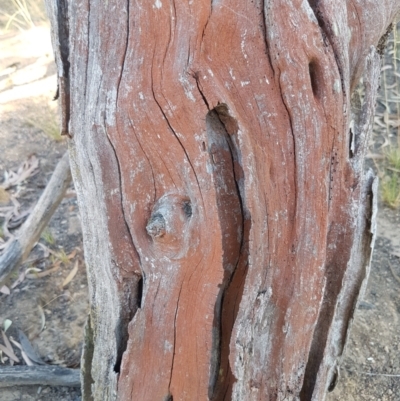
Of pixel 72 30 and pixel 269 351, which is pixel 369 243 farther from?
pixel 72 30

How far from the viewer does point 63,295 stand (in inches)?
90.2

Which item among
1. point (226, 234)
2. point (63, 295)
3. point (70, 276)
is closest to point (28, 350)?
point (63, 295)

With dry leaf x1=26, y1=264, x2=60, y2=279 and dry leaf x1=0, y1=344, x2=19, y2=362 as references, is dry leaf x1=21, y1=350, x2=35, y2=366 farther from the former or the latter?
dry leaf x1=26, y1=264, x2=60, y2=279

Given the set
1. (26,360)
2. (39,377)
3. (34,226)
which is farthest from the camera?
(34,226)

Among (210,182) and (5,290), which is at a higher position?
(210,182)

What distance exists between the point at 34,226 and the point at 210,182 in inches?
49.7

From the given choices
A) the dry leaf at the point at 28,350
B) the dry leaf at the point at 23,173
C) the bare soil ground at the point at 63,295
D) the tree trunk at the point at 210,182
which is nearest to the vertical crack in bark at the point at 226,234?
the tree trunk at the point at 210,182

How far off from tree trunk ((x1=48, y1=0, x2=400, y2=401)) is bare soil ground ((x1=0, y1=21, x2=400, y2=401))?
0.65 metres

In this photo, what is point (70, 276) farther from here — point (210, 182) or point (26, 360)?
point (210, 182)

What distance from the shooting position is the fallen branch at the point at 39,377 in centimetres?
182

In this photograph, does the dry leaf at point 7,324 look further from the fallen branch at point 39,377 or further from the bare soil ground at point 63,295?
the fallen branch at point 39,377

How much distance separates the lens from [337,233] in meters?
1.26

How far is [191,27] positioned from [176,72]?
0.30 ft

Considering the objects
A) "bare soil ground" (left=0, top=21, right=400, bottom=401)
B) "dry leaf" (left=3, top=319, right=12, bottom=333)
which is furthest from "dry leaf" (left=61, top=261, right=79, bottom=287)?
"dry leaf" (left=3, top=319, right=12, bottom=333)
